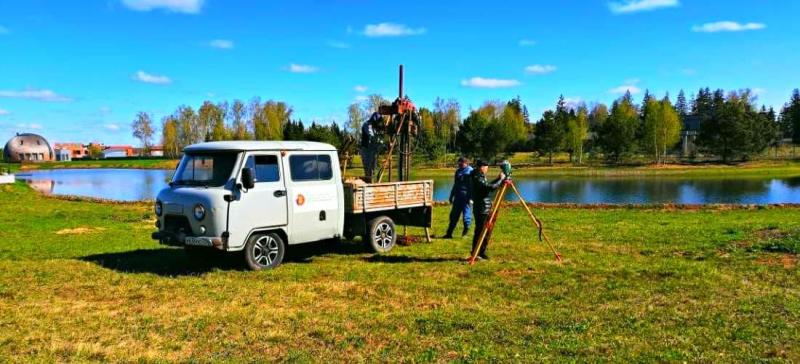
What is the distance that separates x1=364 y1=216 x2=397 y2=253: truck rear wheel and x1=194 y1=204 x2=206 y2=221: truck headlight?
389 cm

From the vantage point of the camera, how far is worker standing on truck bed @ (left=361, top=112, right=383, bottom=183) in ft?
50.3

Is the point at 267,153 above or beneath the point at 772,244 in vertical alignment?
above

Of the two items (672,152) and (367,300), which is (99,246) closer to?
(367,300)

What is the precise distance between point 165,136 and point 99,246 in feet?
452

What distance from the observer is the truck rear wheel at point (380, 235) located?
1280cm

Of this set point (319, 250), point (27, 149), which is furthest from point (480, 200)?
point (27, 149)

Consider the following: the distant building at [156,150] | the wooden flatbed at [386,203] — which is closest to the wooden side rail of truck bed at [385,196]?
the wooden flatbed at [386,203]

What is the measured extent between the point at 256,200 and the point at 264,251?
1.04 meters

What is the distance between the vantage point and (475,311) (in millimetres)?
7574

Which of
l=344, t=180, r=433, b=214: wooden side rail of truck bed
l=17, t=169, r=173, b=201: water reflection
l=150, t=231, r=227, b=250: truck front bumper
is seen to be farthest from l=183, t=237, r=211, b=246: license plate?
l=17, t=169, r=173, b=201: water reflection

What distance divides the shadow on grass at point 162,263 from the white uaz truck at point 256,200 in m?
0.32

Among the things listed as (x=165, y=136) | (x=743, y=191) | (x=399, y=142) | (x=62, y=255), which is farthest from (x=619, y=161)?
(x=165, y=136)

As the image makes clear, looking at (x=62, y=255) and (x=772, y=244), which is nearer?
(x=772, y=244)

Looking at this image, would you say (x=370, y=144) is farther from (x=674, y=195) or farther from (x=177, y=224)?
(x=674, y=195)
